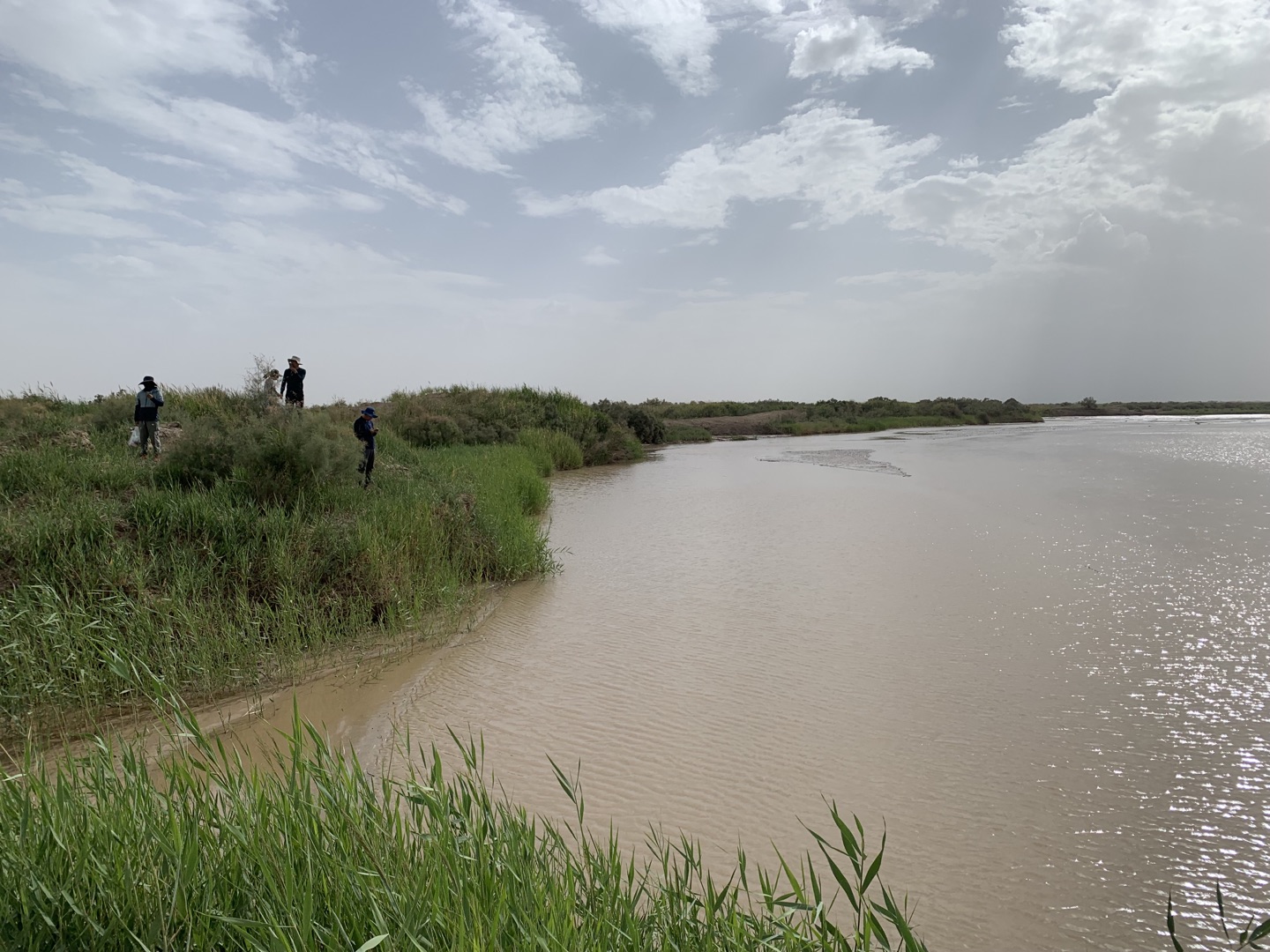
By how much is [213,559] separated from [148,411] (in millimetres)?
5941

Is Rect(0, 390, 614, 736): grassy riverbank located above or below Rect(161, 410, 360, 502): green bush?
below

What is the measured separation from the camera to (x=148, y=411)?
11.0 meters

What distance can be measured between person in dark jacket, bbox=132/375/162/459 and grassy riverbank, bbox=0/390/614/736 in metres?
0.33

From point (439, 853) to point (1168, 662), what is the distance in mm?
5744

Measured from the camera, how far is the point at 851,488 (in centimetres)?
1702

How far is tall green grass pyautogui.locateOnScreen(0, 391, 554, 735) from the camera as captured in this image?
5121mm

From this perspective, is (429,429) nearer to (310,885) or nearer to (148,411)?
(148,411)

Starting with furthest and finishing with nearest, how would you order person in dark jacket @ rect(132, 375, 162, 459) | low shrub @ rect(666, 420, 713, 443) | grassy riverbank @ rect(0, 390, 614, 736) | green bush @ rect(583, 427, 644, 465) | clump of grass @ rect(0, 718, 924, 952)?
1. low shrub @ rect(666, 420, 713, 443)
2. green bush @ rect(583, 427, 644, 465)
3. person in dark jacket @ rect(132, 375, 162, 459)
4. grassy riverbank @ rect(0, 390, 614, 736)
5. clump of grass @ rect(0, 718, 924, 952)

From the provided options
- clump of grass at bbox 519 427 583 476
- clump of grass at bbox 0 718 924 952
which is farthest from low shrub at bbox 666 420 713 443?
clump of grass at bbox 0 718 924 952

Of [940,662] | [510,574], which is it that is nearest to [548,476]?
[510,574]

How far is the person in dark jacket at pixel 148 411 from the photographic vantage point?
35.1ft

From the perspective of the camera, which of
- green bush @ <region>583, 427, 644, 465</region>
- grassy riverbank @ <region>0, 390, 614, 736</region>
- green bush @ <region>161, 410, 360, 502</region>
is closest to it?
grassy riverbank @ <region>0, 390, 614, 736</region>

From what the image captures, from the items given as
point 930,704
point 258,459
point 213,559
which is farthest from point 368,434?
point 930,704

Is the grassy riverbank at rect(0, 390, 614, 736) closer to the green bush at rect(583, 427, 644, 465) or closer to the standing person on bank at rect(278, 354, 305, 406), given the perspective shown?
the standing person on bank at rect(278, 354, 305, 406)
